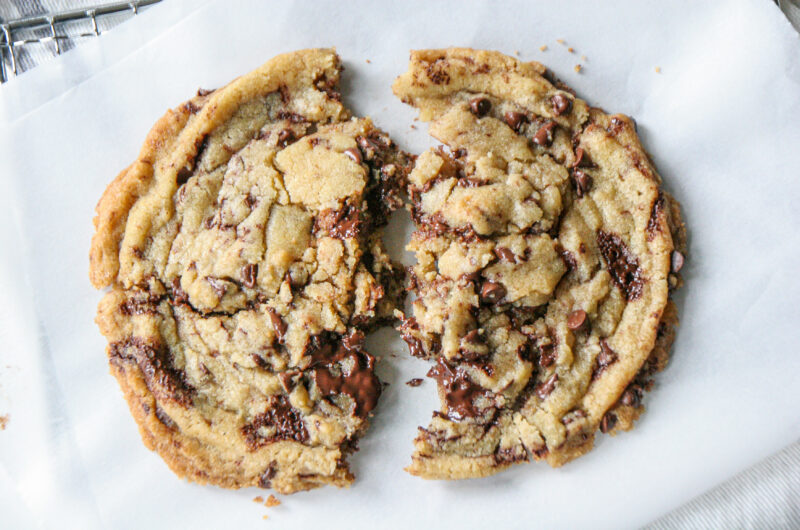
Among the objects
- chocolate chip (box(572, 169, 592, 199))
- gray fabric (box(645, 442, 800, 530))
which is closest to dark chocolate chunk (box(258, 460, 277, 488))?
gray fabric (box(645, 442, 800, 530))

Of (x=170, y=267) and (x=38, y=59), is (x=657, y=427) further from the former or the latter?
(x=38, y=59)

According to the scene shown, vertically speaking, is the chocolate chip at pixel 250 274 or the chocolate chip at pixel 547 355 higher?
the chocolate chip at pixel 250 274

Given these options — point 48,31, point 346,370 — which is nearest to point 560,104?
point 346,370

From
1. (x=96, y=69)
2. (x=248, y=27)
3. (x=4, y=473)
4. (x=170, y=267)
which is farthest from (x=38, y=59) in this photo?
(x=4, y=473)

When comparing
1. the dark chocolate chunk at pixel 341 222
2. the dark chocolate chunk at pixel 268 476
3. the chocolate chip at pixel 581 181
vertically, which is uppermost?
the chocolate chip at pixel 581 181

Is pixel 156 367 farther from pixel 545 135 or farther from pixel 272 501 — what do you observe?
pixel 545 135

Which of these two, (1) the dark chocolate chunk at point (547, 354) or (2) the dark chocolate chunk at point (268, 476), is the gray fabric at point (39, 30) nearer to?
(2) the dark chocolate chunk at point (268, 476)

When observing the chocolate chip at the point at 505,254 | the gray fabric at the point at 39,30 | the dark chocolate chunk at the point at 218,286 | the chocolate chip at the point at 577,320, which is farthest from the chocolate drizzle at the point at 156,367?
the chocolate chip at the point at 577,320
